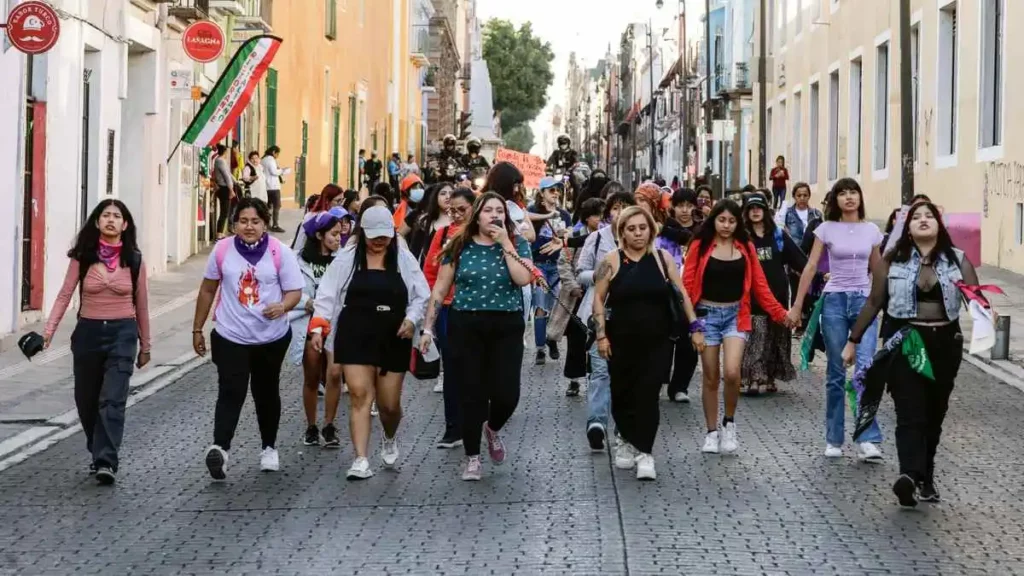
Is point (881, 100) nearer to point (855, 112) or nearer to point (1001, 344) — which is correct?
point (855, 112)

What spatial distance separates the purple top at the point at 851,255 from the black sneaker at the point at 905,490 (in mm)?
2275

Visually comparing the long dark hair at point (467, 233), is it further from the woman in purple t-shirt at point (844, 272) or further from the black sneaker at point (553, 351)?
the black sneaker at point (553, 351)

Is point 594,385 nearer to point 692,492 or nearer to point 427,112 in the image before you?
point 692,492

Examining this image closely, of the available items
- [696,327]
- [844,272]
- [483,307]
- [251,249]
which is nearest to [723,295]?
[696,327]

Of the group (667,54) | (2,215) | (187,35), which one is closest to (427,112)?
(667,54)

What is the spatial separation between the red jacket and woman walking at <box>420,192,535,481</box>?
137 centimetres

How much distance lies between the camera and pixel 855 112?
1384 inches

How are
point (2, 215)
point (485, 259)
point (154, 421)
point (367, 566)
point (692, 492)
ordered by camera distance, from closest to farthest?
1. point (367, 566)
2. point (692, 492)
3. point (485, 259)
4. point (154, 421)
5. point (2, 215)

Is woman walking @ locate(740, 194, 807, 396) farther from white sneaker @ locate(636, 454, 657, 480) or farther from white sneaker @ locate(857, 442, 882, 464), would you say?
white sneaker @ locate(636, 454, 657, 480)

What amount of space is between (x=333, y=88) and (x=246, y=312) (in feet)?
118

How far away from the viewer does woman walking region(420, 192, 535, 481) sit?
31.5 feet

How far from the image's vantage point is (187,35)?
2439cm

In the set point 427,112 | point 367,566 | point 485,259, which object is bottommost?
point 367,566

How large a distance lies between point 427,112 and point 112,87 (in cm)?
5979
